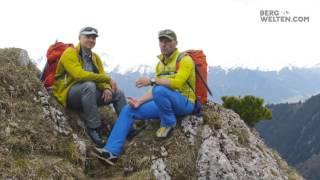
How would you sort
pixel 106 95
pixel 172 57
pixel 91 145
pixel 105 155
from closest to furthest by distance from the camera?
1. pixel 105 155
2. pixel 91 145
3. pixel 172 57
4. pixel 106 95

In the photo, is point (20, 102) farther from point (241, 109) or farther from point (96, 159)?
point (241, 109)

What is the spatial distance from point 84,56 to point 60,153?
10.0 ft

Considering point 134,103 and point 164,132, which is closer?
point 164,132

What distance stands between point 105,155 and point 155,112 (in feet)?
5.46

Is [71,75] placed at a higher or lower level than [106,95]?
higher

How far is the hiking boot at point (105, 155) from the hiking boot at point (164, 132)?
3.87ft

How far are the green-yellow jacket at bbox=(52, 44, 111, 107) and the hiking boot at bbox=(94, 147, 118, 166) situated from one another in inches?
75.7

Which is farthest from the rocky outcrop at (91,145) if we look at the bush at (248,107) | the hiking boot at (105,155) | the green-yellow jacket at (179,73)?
the bush at (248,107)

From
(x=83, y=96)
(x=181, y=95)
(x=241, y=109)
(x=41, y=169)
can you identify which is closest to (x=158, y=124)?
(x=181, y=95)

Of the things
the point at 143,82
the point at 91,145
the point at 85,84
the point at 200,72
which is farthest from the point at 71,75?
the point at 200,72

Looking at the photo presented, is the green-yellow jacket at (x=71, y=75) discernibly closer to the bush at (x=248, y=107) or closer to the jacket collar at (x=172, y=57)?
the jacket collar at (x=172, y=57)

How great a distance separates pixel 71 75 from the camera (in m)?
12.4

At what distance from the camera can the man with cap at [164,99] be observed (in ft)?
37.7

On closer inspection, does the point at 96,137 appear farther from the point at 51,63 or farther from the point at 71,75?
the point at 51,63
